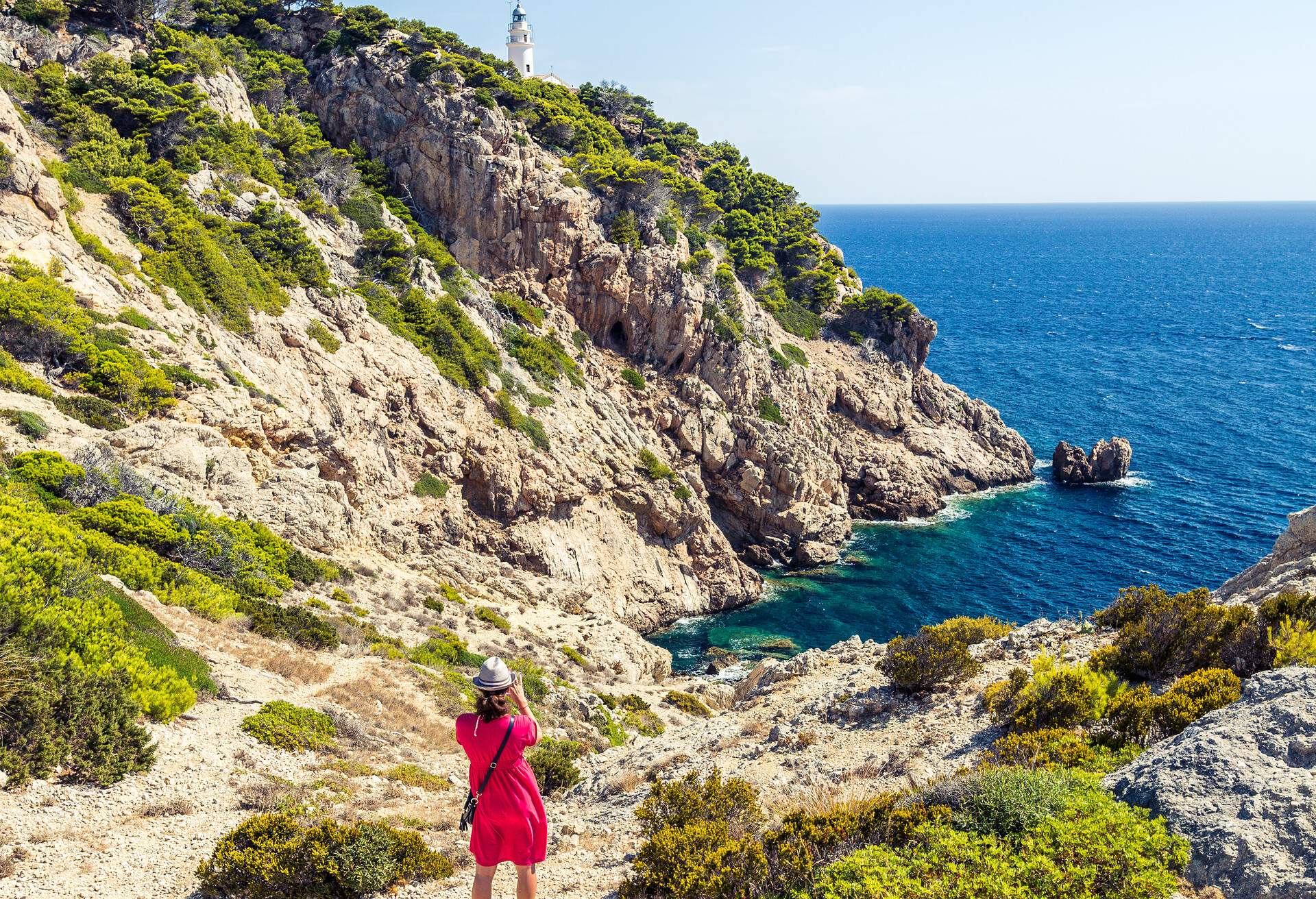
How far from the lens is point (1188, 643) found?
1418 centimetres

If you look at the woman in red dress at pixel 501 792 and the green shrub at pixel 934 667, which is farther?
the green shrub at pixel 934 667

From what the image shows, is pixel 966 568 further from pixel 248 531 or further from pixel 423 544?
pixel 248 531

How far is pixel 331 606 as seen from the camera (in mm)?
25484

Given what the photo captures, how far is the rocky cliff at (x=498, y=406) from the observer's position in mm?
30734

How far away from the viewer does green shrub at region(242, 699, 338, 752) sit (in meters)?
14.6

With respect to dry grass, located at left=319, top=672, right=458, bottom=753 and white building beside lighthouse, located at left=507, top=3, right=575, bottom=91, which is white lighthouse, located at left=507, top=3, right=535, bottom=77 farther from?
dry grass, located at left=319, top=672, right=458, bottom=753

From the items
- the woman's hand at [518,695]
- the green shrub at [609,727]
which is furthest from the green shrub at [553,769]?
the woman's hand at [518,695]

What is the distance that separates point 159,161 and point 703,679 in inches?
1458

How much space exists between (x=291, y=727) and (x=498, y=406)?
31028mm

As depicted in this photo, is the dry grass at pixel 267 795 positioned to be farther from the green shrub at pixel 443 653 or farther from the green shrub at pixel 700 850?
the green shrub at pixel 443 653

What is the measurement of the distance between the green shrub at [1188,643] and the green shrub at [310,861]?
1228 centimetres

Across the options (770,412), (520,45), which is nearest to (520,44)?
(520,45)

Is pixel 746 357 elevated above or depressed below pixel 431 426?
above

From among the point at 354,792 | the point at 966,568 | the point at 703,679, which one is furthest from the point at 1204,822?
the point at 966,568
